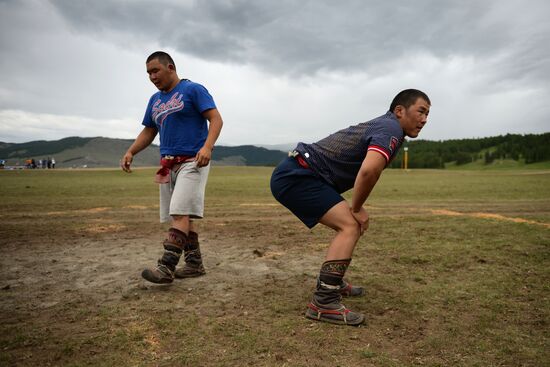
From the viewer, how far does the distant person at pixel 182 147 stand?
4.31 metres

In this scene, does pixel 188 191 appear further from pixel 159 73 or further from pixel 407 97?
pixel 407 97

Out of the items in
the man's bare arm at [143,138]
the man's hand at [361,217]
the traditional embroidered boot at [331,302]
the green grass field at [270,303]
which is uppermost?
the man's bare arm at [143,138]

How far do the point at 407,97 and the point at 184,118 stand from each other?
240 centimetres

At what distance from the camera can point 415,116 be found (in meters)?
3.43

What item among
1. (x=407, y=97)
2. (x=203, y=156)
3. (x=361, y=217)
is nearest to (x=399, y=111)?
(x=407, y=97)

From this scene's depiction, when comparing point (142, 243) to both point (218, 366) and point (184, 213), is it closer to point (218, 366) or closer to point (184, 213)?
point (184, 213)

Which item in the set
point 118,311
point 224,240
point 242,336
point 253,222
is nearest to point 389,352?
point 242,336

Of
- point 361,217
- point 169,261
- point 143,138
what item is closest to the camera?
point 361,217

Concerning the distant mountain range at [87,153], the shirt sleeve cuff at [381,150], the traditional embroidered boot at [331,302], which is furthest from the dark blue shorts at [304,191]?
the distant mountain range at [87,153]

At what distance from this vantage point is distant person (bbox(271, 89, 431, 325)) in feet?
10.5

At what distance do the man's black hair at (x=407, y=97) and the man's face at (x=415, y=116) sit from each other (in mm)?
28

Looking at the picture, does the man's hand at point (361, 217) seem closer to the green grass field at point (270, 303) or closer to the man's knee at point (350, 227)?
the man's knee at point (350, 227)

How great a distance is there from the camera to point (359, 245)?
246 inches

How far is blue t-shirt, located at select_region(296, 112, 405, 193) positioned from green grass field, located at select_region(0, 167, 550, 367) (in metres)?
1.24
